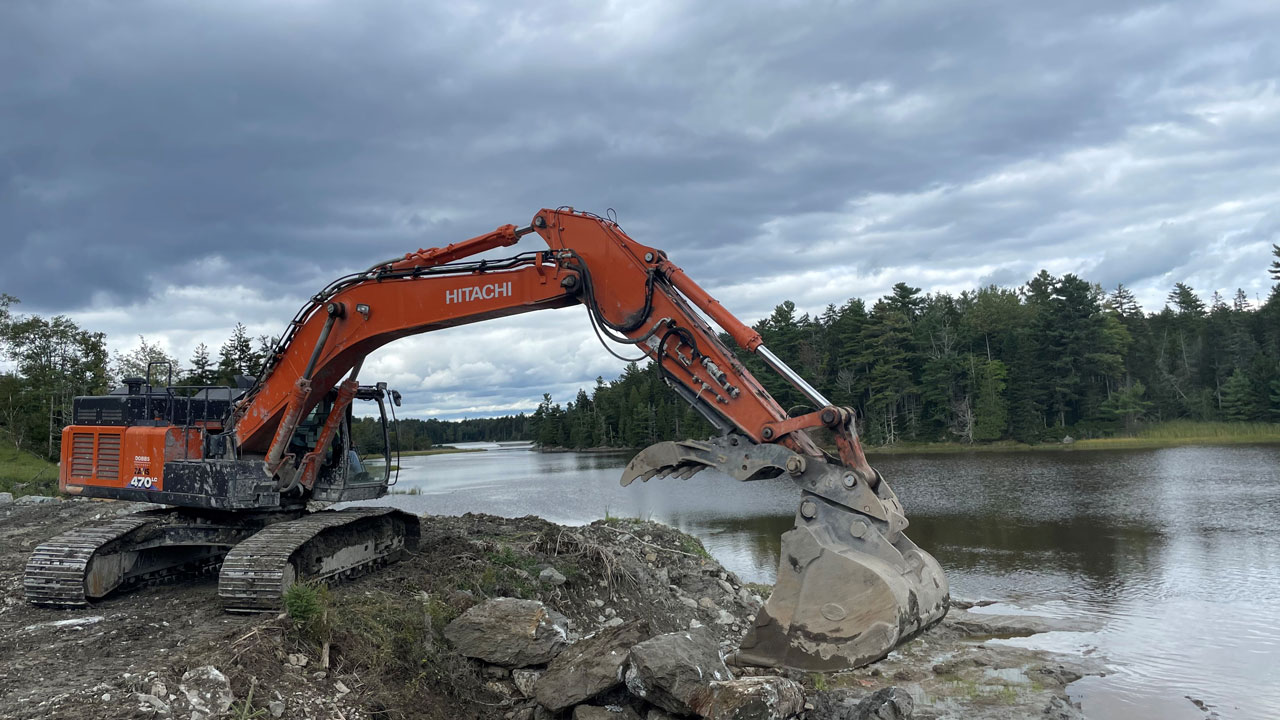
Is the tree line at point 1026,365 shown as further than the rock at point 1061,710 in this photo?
Yes

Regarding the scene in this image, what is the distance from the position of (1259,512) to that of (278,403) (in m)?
22.3

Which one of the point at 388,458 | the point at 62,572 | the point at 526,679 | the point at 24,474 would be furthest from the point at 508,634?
the point at 24,474

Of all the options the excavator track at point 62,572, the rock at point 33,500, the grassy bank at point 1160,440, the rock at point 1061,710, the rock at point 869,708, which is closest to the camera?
the rock at point 869,708

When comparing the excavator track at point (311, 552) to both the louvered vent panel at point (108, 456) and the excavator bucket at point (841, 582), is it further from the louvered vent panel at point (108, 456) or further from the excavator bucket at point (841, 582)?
the excavator bucket at point (841, 582)

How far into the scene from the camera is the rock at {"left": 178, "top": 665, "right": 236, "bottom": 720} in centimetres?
568

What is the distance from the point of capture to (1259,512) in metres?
20.6

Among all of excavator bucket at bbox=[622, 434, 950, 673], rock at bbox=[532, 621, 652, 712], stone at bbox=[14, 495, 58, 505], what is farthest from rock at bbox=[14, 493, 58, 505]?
excavator bucket at bbox=[622, 434, 950, 673]

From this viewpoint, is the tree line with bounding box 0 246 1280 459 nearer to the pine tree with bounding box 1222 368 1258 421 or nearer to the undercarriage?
the pine tree with bounding box 1222 368 1258 421

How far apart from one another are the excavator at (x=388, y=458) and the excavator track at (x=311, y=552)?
0.02 meters

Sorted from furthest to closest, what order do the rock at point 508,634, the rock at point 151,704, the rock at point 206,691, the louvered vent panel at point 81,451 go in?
the louvered vent panel at point 81,451 < the rock at point 508,634 < the rock at point 206,691 < the rock at point 151,704

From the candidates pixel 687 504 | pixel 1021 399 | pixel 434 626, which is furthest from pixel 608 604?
pixel 1021 399

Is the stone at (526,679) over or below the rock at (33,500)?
below

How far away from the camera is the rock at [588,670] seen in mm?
6566

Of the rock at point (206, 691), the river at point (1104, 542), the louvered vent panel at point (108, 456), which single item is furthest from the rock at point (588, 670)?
the louvered vent panel at point (108, 456)
